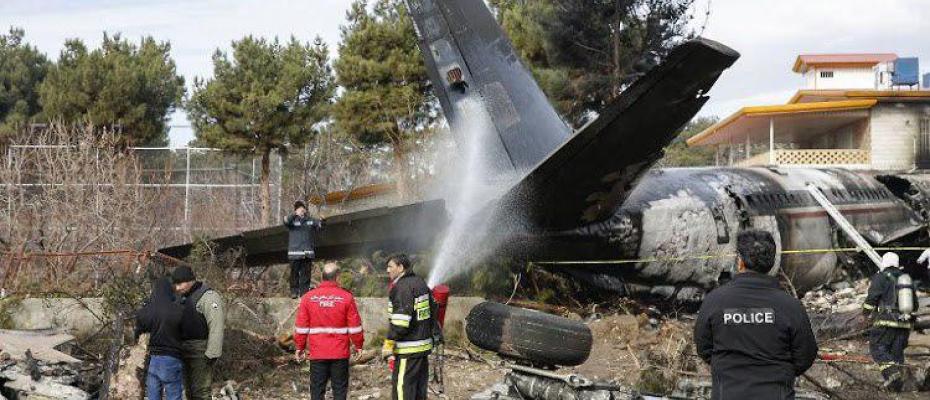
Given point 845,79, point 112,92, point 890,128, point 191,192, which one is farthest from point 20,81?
point 845,79

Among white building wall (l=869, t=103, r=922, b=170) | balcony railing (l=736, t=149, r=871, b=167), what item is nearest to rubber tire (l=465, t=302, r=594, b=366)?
balcony railing (l=736, t=149, r=871, b=167)

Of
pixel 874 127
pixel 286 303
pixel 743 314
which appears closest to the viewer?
pixel 743 314

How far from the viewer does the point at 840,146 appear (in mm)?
46625

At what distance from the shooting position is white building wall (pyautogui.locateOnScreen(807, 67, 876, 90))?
6919cm

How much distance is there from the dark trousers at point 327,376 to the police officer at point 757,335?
486 centimetres

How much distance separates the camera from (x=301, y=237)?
14203mm

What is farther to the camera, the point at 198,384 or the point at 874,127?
the point at 874,127

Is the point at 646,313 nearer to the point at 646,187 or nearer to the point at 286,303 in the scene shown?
the point at 646,187

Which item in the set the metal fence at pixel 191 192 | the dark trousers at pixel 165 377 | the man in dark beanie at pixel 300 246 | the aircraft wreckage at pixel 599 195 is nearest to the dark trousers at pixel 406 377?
the dark trousers at pixel 165 377

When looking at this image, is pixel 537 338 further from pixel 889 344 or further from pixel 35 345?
pixel 35 345

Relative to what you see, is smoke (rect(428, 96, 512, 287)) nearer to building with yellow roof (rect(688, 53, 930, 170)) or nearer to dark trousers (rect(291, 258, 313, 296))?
dark trousers (rect(291, 258, 313, 296))

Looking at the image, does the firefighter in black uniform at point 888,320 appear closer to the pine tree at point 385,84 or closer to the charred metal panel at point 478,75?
the charred metal panel at point 478,75

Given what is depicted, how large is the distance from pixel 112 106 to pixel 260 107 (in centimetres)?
716

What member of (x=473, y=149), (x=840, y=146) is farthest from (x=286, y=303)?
(x=840, y=146)
